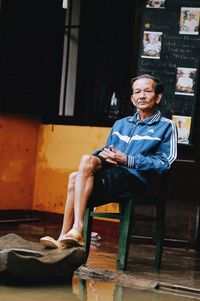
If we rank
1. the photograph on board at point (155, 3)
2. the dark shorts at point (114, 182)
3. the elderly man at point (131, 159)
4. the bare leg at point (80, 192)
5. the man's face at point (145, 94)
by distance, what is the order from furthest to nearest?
the photograph on board at point (155, 3) → the man's face at point (145, 94) → the dark shorts at point (114, 182) → the elderly man at point (131, 159) → the bare leg at point (80, 192)

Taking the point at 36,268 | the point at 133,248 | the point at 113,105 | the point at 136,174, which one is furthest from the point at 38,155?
the point at 36,268

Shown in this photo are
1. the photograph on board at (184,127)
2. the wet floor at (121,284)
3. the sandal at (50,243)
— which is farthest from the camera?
the photograph on board at (184,127)

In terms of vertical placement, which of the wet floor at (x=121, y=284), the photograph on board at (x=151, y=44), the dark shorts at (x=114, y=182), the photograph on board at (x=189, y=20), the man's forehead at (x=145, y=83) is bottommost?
the wet floor at (x=121, y=284)

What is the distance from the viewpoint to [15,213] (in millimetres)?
8172

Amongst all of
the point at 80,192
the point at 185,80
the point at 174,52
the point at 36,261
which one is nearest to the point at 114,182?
the point at 80,192

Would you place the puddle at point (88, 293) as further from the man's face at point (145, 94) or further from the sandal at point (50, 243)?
the man's face at point (145, 94)

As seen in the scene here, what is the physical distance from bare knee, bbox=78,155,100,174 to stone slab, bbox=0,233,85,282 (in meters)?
0.64

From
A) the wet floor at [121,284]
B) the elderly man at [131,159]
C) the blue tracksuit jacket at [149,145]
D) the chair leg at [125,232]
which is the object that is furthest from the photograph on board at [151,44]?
the chair leg at [125,232]

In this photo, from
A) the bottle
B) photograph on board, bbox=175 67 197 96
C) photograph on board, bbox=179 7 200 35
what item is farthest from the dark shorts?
the bottle

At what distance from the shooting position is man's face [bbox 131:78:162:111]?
17.8 feet

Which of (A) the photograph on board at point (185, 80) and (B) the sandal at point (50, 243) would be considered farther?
(A) the photograph on board at point (185, 80)

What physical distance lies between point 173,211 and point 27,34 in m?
2.82

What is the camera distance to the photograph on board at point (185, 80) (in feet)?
22.5

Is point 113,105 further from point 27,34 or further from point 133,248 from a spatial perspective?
point 133,248
